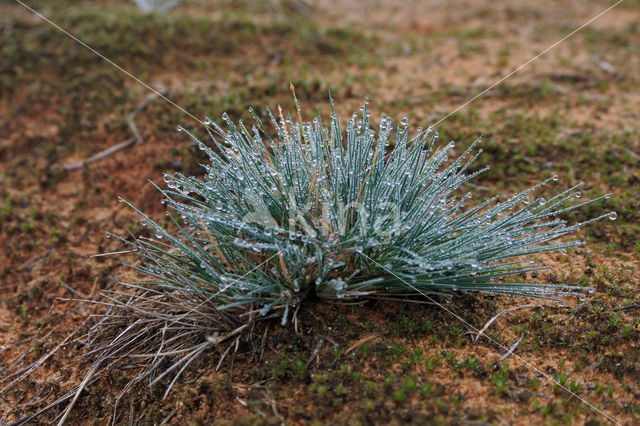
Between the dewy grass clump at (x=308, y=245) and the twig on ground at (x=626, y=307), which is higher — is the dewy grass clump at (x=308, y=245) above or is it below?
above

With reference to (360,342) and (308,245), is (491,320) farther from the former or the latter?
(308,245)

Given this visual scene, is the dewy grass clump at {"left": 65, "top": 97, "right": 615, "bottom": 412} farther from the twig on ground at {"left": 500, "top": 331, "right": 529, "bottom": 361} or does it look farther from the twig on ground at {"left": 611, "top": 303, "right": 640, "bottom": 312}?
the twig on ground at {"left": 611, "top": 303, "right": 640, "bottom": 312}

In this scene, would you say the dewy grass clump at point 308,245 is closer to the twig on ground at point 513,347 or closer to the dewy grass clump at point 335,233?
the dewy grass clump at point 335,233

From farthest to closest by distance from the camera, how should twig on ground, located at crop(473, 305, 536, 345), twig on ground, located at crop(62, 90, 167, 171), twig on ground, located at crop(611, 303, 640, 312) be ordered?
1. twig on ground, located at crop(62, 90, 167, 171)
2. twig on ground, located at crop(611, 303, 640, 312)
3. twig on ground, located at crop(473, 305, 536, 345)

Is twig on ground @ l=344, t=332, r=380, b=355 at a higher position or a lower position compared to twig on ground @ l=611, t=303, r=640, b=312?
lower

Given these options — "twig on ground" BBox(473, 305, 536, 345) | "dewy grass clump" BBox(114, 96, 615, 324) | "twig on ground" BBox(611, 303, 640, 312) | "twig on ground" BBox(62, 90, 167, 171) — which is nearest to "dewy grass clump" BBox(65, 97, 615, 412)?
"dewy grass clump" BBox(114, 96, 615, 324)

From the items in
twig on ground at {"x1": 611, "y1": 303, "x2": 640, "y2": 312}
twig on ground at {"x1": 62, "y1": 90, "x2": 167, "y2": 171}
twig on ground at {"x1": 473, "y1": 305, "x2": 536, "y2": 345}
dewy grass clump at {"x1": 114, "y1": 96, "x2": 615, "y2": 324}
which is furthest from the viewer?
twig on ground at {"x1": 62, "y1": 90, "x2": 167, "y2": 171}

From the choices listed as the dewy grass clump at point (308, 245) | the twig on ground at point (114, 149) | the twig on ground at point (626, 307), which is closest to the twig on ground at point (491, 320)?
the dewy grass clump at point (308, 245)

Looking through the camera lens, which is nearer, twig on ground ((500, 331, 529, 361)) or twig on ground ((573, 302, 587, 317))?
twig on ground ((500, 331, 529, 361))
